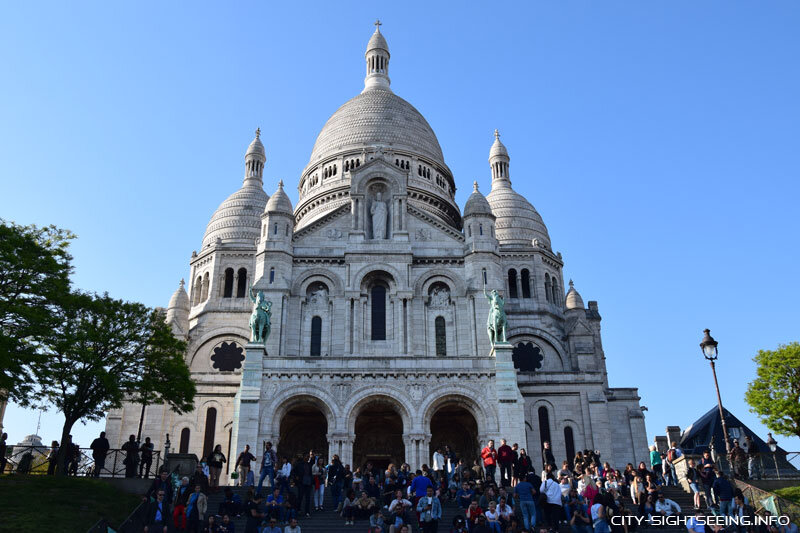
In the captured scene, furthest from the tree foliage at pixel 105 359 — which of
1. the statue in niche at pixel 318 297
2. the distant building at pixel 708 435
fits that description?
the distant building at pixel 708 435

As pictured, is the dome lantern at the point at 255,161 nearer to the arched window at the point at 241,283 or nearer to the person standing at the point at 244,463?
the arched window at the point at 241,283

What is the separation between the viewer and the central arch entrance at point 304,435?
38.4 metres

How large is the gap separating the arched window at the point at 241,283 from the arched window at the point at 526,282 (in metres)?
19.4

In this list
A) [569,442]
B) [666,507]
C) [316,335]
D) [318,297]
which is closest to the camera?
[666,507]

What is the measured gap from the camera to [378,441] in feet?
127

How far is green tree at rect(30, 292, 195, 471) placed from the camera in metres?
27.9

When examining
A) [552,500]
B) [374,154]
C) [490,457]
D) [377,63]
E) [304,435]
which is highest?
[377,63]

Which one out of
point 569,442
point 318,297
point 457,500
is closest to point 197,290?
point 318,297

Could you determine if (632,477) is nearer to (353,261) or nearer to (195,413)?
(353,261)

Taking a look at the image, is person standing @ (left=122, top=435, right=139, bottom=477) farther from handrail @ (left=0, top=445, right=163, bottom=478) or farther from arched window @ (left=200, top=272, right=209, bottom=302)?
arched window @ (left=200, top=272, right=209, bottom=302)

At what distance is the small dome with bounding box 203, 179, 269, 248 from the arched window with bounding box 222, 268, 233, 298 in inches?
98.5

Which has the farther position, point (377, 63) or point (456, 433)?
point (377, 63)

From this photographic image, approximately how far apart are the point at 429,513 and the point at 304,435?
1991 cm

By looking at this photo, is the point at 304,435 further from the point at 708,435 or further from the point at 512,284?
the point at 708,435
